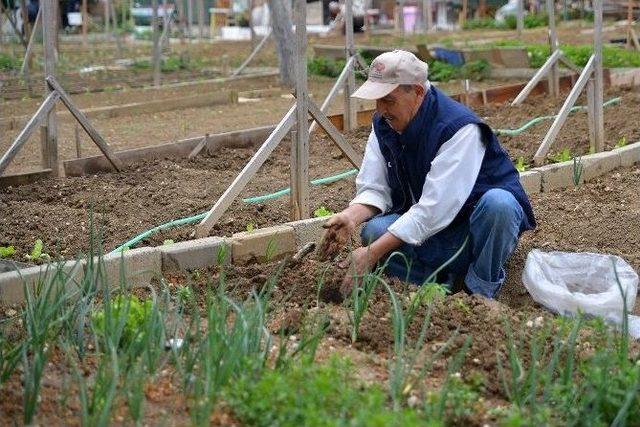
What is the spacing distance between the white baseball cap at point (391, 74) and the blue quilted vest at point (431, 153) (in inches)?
7.3

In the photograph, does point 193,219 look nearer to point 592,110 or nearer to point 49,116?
point 49,116

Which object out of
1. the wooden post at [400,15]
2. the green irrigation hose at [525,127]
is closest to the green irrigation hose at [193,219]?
the green irrigation hose at [525,127]

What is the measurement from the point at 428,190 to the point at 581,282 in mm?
1024

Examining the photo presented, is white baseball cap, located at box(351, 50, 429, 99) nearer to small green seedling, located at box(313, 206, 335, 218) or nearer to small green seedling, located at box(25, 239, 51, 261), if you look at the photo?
small green seedling, located at box(313, 206, 335, 218)

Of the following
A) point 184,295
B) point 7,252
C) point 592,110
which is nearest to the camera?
point 184,295

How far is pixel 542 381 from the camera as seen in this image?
4344mm

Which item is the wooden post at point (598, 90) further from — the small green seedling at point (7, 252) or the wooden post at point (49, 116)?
the small green seedling at point (7, 252)

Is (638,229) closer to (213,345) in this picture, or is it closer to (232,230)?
(232,230)

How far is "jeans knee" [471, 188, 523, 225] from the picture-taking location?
5.60m

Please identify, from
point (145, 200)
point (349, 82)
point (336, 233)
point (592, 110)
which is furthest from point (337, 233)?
point (349, 82)

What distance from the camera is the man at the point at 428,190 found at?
5473mm

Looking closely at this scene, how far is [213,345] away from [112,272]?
6.60ft

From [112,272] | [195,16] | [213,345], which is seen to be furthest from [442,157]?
[195,16]

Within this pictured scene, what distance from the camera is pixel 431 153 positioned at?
220 inches
